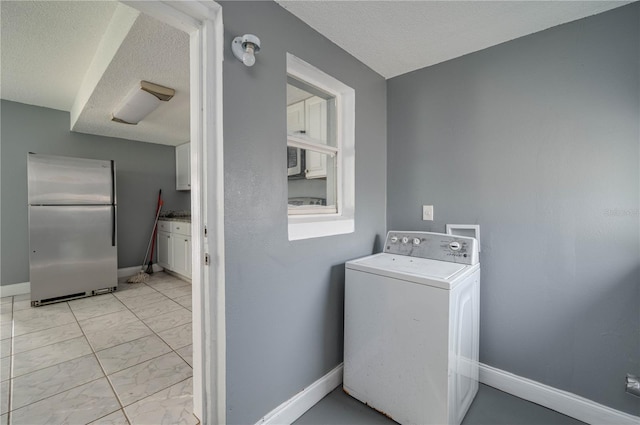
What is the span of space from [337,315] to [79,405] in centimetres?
155

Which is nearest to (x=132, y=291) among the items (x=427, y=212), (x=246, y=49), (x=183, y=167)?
(x=183, y=167)

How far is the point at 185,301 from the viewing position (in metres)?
3.11

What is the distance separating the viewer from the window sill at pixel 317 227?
154 centimetres

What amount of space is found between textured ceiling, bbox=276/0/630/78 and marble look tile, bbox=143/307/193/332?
105 inches

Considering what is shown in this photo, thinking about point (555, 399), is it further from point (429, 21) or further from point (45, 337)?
point (45, 337)

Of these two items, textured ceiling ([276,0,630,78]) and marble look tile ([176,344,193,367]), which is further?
marble look tile ([176,344,193,367])

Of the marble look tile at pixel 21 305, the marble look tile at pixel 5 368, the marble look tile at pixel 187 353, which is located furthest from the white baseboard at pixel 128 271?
the marble look tile at pixel 187 353

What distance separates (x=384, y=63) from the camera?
6.47 feet

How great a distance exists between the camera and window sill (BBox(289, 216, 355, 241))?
1.54 meters

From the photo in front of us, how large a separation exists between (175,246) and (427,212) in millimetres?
3507

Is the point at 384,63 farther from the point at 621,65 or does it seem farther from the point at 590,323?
the point at 590,323

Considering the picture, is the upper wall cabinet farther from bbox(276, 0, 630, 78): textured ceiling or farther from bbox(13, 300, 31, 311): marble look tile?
bbox(276, 0, 630, 78): textured ceiling

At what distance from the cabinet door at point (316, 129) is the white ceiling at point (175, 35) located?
397mm

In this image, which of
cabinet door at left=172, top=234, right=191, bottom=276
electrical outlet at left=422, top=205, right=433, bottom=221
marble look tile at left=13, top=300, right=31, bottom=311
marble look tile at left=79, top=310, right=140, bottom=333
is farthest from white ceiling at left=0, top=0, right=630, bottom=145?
marble look tile at left=13, top=300, right=31, bottom=311
